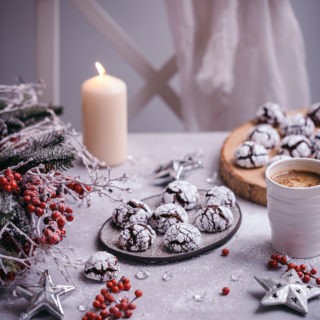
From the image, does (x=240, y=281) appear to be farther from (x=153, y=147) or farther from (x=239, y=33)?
(x=239, y=33)

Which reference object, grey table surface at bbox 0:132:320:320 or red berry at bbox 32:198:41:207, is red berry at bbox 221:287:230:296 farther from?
red berry at bbox 32:198:41:207

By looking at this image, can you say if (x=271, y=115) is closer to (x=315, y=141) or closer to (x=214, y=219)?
(x=315, y=141)

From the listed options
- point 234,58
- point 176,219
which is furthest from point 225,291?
point 234,58

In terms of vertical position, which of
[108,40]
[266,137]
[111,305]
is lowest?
[111,305]

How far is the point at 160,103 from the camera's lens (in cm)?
228

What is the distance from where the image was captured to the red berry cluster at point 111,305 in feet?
2.11

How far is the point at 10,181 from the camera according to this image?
2.25 ft

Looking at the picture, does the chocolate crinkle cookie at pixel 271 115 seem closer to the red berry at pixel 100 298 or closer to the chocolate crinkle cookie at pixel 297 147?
the chocolate crinkle cookie at pixel 297 147

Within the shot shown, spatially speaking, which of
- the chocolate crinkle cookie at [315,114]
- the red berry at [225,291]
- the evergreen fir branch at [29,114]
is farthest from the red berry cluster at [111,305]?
the chocolate crinkle cookie at [315,114]

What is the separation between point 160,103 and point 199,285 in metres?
1.62

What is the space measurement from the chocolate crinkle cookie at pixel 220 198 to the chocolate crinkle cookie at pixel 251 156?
129mm

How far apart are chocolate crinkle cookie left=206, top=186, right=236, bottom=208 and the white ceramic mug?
4.1 inches

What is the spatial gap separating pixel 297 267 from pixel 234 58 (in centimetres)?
104

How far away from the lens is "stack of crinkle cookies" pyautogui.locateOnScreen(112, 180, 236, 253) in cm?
75
